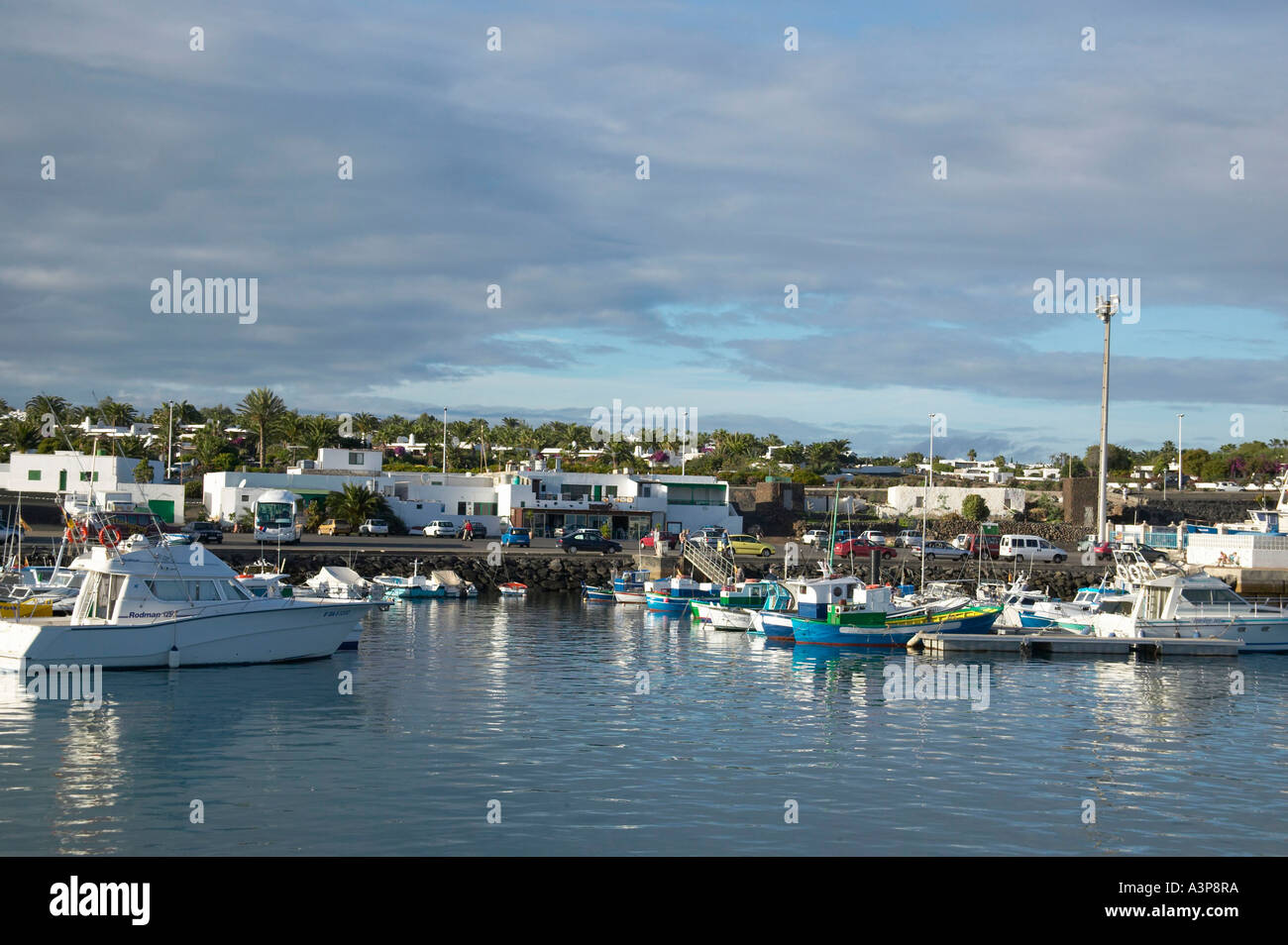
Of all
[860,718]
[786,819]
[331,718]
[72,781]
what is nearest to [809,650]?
[860,718]

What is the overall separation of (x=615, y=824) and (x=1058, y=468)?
166 meters

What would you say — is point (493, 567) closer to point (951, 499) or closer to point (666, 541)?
point (666, 541)

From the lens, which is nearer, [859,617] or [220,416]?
[859,617]

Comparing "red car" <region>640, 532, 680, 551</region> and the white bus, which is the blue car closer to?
"red car" <region>640, 532, 680, 551</region>

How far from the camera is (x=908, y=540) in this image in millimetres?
88688

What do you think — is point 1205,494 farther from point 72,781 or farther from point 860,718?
point 72,781

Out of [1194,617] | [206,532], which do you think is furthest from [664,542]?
[1194,617]

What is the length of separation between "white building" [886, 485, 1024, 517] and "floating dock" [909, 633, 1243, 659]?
190 ft

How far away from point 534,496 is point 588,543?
13.8 metres

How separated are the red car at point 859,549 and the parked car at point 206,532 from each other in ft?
135

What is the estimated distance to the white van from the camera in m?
81.4

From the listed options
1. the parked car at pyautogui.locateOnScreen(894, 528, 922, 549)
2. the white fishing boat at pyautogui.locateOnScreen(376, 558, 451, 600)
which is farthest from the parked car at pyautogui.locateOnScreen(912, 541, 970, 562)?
the white fishing boat at pyautogui.locateOnScreen(376, 558, 451, 600)

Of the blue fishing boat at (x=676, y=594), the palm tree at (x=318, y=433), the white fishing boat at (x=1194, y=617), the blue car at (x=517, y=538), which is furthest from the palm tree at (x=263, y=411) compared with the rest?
the white fishing boat at (x=1194, y=617)

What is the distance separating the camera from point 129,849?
18.9m
